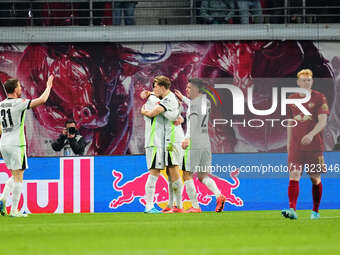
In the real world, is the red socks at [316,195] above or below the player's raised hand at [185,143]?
below

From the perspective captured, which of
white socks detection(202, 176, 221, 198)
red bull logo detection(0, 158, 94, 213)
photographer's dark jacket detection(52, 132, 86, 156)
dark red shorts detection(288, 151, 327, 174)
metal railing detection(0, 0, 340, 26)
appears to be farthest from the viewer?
metal railing detection(0, 0, 340, 26)

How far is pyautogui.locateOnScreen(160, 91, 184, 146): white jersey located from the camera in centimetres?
→ 1498

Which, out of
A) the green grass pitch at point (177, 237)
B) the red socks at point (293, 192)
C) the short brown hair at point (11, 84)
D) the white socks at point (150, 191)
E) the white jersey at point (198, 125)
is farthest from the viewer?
the white jersey at point (198, 125)

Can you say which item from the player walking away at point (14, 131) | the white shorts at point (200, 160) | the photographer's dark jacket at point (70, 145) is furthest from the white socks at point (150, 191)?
the photographer's dark jacket at point (70, 145)

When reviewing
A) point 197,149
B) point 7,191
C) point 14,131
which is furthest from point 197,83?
point 7,191

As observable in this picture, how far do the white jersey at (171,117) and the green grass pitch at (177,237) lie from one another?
258 cm

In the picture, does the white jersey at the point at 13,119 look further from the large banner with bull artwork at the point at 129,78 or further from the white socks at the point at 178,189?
the large banner with bull artwork at the point at 129,78

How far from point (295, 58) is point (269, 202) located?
3.04 m

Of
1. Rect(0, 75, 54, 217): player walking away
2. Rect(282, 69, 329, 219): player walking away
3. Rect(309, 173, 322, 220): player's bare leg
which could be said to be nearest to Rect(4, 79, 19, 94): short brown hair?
Rect(0, 75, 54, 217): player walking away

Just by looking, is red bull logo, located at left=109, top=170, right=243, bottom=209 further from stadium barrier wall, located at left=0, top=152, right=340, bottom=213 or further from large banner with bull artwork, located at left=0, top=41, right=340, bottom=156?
large banner with bull artwork, located at left=0, top=41, right=340, bottom=156

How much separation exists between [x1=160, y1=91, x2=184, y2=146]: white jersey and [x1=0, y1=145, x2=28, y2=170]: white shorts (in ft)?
7.62

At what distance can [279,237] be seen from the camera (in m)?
9.33

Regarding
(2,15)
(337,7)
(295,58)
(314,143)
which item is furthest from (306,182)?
(2,15)

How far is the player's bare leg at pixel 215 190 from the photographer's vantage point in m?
15.4
